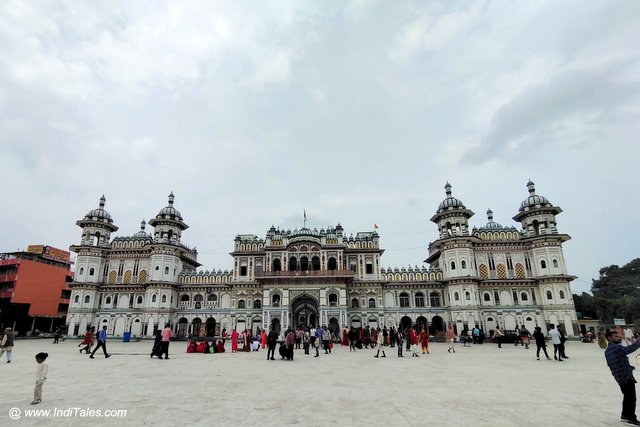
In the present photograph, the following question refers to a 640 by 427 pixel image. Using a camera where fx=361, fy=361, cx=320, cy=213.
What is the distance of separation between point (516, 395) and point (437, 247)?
119 feet

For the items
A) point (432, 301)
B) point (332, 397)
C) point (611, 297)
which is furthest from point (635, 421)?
point (611, 297)

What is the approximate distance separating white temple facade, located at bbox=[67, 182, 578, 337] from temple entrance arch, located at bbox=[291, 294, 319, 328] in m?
0.12

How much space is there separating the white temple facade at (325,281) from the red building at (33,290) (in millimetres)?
10094

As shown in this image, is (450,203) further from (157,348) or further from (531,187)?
(157,348)

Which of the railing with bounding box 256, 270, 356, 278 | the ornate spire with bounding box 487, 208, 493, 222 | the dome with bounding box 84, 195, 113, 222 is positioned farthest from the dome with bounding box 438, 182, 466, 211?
the dome with bounding box 84, 195, 113, 222

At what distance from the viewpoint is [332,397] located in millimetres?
8188

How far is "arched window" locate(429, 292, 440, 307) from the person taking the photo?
134 feet

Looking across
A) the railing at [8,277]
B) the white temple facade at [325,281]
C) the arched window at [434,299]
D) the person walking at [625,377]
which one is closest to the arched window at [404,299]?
the white temple facade at [325,281]

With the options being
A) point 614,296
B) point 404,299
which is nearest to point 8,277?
point 404,299

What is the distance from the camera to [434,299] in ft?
135

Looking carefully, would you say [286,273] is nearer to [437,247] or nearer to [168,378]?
[437,247]

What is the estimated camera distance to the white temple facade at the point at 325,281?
38.4m

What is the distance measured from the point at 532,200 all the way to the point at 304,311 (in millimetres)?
28935

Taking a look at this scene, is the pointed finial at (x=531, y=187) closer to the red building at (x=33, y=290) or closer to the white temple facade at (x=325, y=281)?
the white temple facade at (x=325, y=281)
